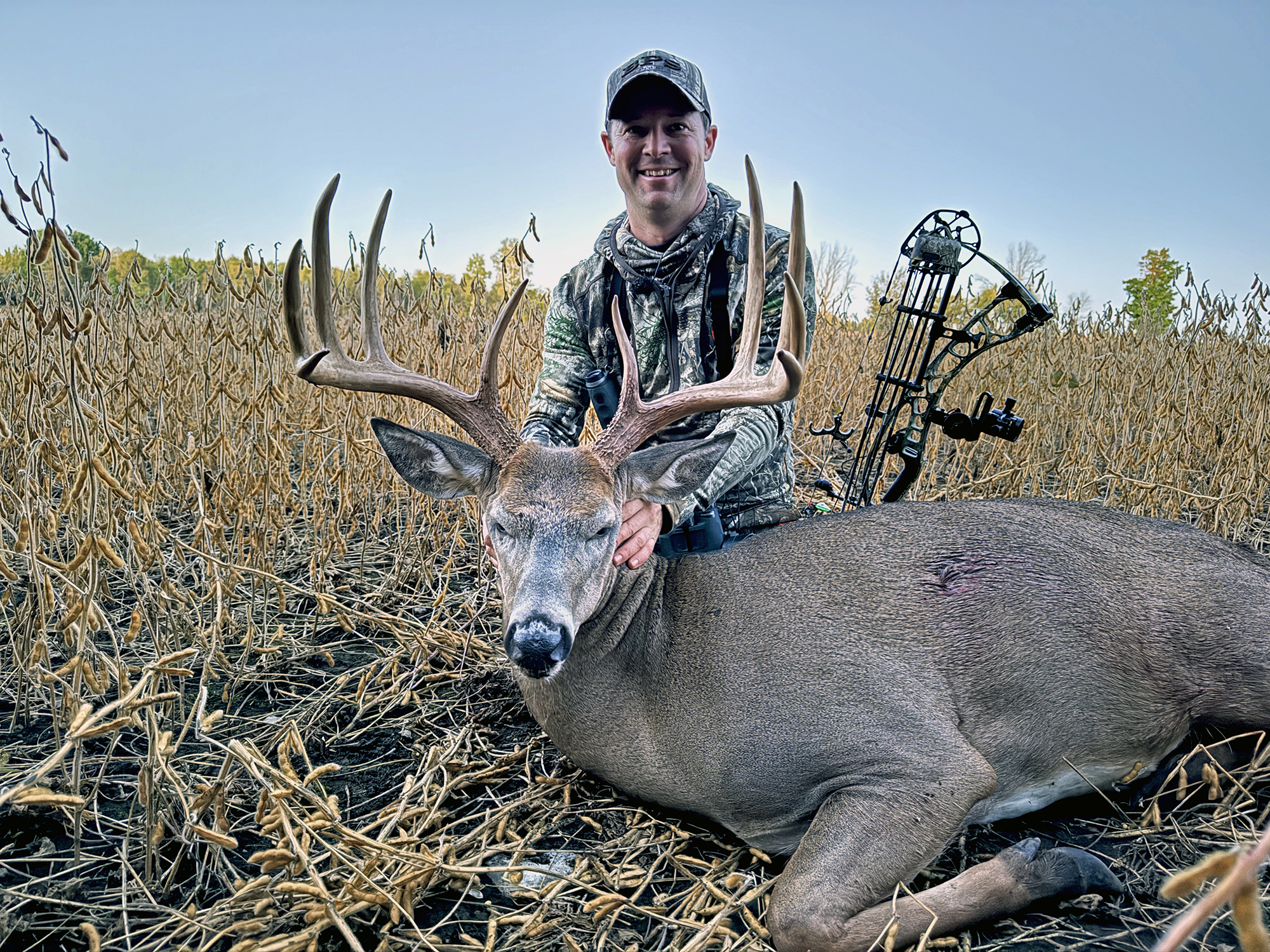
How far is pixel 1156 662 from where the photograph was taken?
9.27 ft

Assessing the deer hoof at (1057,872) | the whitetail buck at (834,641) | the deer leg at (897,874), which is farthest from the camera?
the whitetail buck at (834,641)

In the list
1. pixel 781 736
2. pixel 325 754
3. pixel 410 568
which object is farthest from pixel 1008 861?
pixel 410 568

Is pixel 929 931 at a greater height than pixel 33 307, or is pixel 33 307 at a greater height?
pixel 33 307

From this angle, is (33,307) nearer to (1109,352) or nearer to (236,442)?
(236,442)

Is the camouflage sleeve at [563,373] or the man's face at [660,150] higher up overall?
the man's face at [660,150]

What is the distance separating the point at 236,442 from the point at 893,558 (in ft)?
10.4

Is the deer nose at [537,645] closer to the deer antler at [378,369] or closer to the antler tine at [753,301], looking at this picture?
the deer antler at [378,369]

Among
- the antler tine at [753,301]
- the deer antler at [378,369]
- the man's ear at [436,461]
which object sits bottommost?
the man's ear at [436,461]

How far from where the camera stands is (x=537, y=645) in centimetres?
229

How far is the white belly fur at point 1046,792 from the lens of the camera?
2750mm

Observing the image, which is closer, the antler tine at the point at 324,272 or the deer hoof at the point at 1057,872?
the deer hoof at the point at 1057,872

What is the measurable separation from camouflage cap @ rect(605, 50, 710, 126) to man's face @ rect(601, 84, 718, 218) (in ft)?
0.22

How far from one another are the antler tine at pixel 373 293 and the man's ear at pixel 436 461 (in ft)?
0.82

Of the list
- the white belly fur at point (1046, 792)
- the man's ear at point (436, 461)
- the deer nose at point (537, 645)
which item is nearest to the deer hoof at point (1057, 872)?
the white belly fur at point (1046, 792)
